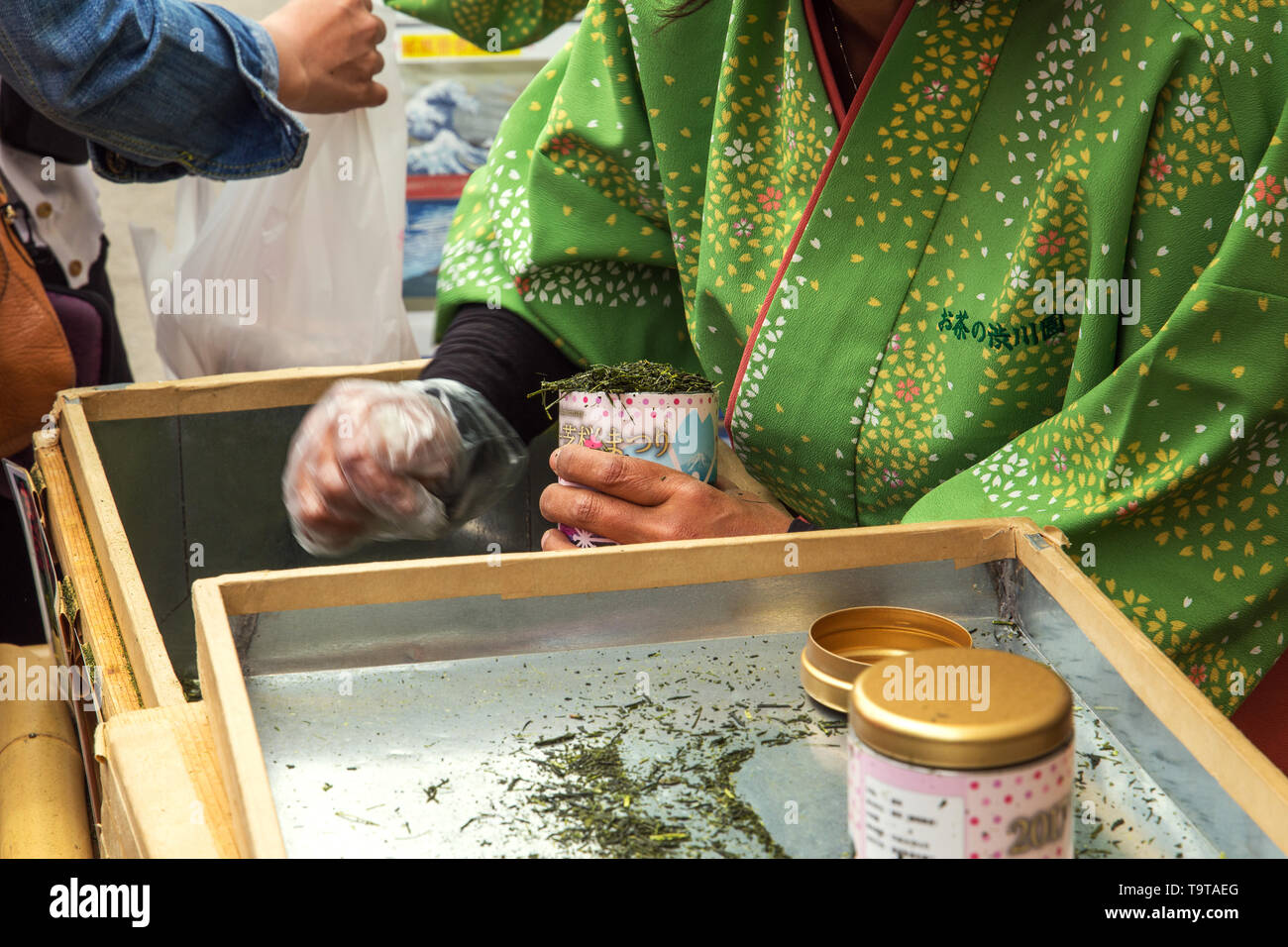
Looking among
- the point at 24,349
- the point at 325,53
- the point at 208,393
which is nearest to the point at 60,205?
the point at 24,349

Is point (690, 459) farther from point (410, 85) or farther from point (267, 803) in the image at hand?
point (410, 85)

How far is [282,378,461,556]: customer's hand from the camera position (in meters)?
0.92

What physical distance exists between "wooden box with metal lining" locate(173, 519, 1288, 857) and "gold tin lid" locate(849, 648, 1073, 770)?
0.11m

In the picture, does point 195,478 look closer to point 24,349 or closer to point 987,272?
point 24,349

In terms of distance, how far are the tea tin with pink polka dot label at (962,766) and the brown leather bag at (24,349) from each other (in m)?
1.35

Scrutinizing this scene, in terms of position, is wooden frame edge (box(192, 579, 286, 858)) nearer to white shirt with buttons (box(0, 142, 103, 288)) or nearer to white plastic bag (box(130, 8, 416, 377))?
white plastic bag (box(130, 8, 416, 377))

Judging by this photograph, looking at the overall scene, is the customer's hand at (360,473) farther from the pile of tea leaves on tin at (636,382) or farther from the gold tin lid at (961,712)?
the gold tin lid at (961,712)

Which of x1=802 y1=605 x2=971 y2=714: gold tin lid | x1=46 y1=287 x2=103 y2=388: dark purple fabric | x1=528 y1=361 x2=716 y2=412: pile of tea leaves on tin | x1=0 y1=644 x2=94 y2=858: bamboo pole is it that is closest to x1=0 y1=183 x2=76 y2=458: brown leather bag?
x1=46 y1=287 x2=103 y2=388: dark purple fabric

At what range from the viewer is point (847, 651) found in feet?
2.24

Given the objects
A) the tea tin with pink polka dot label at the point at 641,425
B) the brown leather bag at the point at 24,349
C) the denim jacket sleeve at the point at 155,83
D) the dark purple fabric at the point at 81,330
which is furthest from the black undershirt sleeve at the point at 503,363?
the dark purple fabric at the point at 81,330

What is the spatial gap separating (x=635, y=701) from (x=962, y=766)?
27 cm

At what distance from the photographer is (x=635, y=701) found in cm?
66
